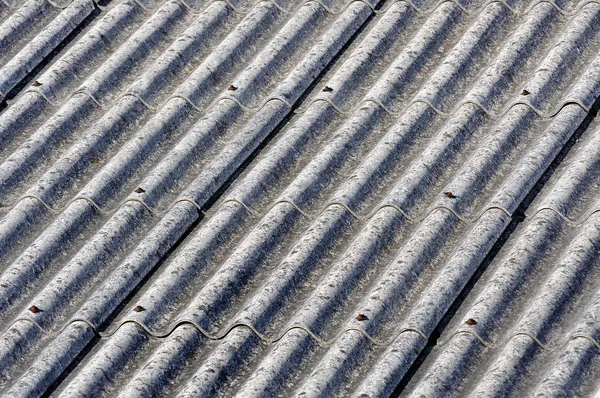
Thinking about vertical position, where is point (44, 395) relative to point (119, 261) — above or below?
below

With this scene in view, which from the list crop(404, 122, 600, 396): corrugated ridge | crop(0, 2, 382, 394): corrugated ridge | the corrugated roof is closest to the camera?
crop(404, 122, 600, 396): corrugated ridge

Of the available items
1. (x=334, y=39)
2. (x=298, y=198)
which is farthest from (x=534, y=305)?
(x=334, y=39)

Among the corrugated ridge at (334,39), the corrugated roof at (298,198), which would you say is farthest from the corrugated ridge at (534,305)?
the corrugated ridge at (334,39)

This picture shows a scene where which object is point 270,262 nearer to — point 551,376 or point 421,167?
point 421,167

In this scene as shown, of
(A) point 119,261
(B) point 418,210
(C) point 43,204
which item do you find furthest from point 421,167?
(C) point 43,204

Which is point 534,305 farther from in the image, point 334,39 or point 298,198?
point 334,39

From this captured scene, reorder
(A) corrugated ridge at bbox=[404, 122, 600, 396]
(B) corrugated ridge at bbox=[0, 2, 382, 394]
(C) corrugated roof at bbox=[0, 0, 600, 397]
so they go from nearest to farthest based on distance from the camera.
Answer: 1. (A) corrugated ridge at bbox=[404, 122, 600, 396]
2. (C) corrugated roof at bbox=[0, 0, 600, 397]
3. (B) corrugated ridge at bbox=[0, 2, 382, 394]

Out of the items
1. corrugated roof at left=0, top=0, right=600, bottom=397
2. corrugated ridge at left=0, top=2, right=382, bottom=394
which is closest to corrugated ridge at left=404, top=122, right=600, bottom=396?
corrugated roof at left=0, top=0, right=600, bottom=397

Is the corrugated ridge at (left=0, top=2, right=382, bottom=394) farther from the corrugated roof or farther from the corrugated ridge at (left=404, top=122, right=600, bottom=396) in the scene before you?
the corrugated ridge at (left=404, top=122, right=600, bottom=396)
